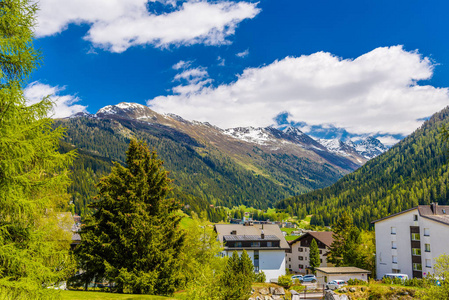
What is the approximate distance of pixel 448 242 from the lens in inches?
2810

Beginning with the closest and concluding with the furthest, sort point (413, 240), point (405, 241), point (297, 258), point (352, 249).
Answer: point (413, 240)
point (405, 241)
point (352, 249)
point (297, 258)

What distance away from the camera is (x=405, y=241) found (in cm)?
7962

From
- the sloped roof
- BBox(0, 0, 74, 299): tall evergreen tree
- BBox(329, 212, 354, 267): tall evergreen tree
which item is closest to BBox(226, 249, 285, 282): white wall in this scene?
BBox(329, 212, 354, 267): tall evergreen tree

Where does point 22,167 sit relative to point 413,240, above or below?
above

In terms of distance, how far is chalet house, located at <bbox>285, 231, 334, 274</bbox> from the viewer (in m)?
117

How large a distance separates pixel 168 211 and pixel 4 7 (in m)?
24.4

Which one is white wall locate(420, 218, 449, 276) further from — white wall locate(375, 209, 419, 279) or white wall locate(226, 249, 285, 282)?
white wall locate(226, 249, 285, 282)

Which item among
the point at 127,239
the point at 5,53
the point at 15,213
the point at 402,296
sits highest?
the point at 5,53

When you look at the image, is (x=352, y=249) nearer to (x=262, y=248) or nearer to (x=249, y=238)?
(x=262, y=248)

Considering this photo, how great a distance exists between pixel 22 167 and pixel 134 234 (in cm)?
1728

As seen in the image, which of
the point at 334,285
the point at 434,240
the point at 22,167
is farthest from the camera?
the point at 434,240

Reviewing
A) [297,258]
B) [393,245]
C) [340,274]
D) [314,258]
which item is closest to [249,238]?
[314,258]

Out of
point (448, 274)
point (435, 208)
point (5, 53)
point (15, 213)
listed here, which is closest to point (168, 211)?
point (15, 213)

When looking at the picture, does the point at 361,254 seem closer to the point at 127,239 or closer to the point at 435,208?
the point at 435,208
